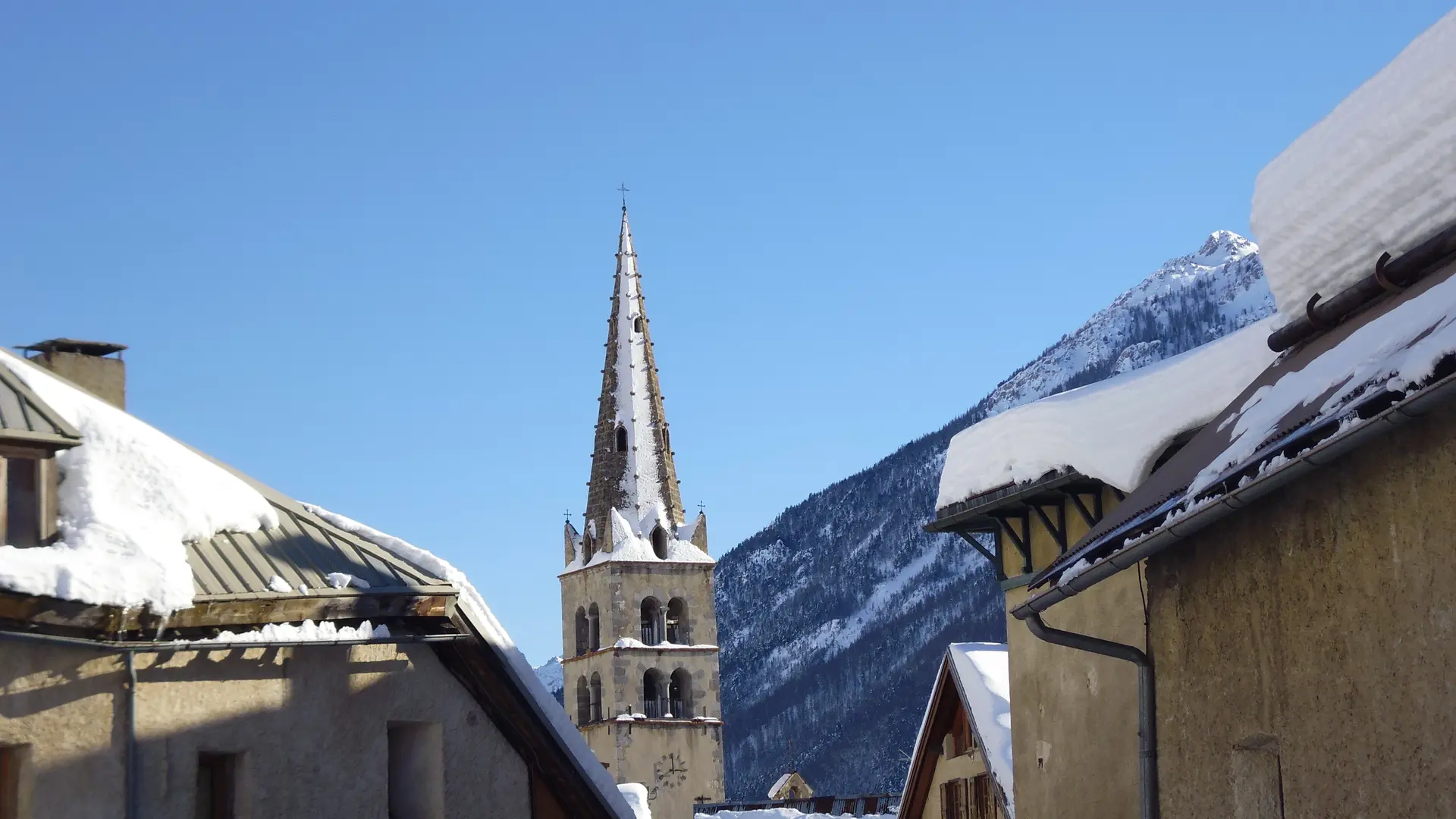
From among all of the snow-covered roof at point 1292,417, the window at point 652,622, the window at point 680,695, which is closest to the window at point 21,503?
the snow-covered roof at point 1292,417

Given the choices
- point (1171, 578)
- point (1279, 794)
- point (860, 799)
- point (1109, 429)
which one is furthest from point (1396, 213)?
point (860, 799)

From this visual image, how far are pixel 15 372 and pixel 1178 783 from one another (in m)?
7.94

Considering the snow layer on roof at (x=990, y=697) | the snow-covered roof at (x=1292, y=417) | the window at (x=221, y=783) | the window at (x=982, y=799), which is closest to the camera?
the snow-covered roof at (x=1292, y=417)

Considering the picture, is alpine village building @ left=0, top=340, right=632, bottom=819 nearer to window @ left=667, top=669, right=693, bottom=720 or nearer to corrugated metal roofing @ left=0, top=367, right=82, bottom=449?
corrugated metal roofing @ left=0, top=367, right=82, bottom=449

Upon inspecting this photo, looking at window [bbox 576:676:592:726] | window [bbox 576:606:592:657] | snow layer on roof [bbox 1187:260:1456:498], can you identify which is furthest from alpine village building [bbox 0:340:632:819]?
window [bbox 576:606:592:657]

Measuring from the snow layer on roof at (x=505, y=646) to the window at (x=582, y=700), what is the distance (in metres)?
56.0

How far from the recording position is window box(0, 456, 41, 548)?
11.4 metres

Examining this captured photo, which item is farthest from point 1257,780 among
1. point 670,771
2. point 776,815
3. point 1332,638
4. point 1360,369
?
point 670,771

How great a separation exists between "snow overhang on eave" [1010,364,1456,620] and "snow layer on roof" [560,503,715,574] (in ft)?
192

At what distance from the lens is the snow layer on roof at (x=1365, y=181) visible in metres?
9.70

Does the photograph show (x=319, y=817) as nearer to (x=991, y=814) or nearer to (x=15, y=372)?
(x=15, y=372)

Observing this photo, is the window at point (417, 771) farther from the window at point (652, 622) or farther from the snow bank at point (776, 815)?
the window at point (652, 622)

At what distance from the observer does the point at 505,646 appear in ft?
47.5

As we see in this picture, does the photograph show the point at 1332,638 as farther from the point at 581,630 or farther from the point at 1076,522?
the point at 581,630
